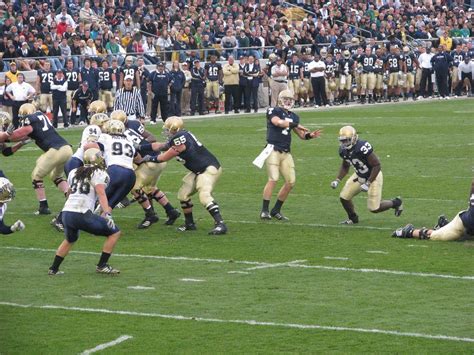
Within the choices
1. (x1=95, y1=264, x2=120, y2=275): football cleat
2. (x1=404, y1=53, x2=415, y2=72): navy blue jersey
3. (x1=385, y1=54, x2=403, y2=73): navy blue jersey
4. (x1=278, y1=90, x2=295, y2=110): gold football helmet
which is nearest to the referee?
(x1=278, y1=90, x2=295, y2=110): gold football helmet

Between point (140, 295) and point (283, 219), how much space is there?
4601mm

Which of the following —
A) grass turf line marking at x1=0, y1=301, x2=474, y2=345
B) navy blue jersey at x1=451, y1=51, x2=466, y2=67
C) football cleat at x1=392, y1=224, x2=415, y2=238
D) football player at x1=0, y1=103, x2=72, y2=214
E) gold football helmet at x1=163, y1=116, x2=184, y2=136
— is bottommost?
football cleat at x1=392, y1=224, x2=415, y2=238

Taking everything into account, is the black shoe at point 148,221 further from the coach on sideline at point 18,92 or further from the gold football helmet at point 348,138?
the coach on sideline at point 18,92

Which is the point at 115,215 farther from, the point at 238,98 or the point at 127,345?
the point at 238,98

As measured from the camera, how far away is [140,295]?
35.5 ft

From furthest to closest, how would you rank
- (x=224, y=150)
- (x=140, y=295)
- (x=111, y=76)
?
(x=111, y=76) < (x=224, y=150) < (x=140, y=295)

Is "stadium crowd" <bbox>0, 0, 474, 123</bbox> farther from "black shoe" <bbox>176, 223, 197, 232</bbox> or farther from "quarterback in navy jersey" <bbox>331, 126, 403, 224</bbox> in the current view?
"quarterback in navy jersey" <bbox>331, 126, 403, 224</bbox>

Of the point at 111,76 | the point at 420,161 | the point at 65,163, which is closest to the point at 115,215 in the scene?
the point at 65,163

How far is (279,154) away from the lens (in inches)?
603

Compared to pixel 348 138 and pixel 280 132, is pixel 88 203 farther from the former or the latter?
pixel 280 132

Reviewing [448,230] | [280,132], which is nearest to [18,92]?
[280,132]

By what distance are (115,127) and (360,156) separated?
2.93 m

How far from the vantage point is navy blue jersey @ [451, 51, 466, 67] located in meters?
37.7

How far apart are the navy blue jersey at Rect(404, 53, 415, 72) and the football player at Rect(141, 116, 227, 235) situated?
77.4 ft
